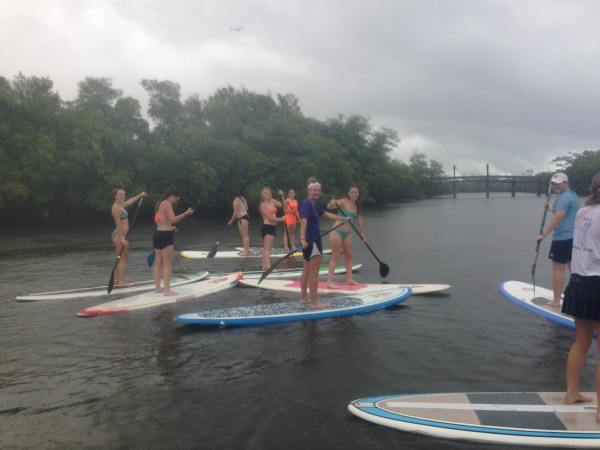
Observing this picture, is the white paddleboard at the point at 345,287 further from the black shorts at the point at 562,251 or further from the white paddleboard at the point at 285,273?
the black shorts at the point at 562,251

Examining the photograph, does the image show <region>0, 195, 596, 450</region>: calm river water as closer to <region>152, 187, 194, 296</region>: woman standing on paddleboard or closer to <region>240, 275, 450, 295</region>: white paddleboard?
<region>240, 275, 450, 295</region>: white paddleboard

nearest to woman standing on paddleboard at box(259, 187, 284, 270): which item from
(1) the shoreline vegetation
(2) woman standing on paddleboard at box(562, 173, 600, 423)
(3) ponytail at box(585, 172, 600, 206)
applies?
(2) woman standing on paddleboard at box(562, 173, 600, 423)

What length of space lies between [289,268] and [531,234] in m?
18.8

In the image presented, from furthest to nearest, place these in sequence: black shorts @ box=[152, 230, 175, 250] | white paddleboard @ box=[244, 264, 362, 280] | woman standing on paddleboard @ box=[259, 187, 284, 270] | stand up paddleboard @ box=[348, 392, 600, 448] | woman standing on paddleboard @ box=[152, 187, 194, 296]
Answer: woman standing on paddleboard @ box=[259, 187, 284, 270] < white paddleboard @ box=[244, 264, 362, 280] < black shorts @ box=[152, 230, 175, 250] < woman standing on paddleboard @ box=[152, 187, 194, 296] < stand up paddleboard @ box=[348, 392, 600, 448]

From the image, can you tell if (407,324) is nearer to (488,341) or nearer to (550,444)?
(488,341)

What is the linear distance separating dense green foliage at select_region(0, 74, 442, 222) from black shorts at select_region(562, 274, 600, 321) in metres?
37.2

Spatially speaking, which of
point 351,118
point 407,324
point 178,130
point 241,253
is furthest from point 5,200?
point 351,118

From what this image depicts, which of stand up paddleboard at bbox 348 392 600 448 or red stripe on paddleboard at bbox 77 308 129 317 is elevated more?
red stripe on paddleboard at bbox 77 308 129 317

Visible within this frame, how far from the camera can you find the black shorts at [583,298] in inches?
159

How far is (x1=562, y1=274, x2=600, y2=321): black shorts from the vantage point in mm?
4051

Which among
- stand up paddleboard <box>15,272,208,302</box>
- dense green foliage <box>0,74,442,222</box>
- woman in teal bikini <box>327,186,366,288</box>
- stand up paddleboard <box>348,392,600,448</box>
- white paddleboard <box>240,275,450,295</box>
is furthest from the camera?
dense green foliage <box>0,74,442,222</box>

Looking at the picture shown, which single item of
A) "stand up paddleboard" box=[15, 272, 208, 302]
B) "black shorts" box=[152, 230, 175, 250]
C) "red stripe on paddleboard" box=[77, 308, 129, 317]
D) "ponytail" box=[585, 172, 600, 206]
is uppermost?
"ponytail" box=[585, 172, 600, 206]

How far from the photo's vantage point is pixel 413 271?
1415 cm

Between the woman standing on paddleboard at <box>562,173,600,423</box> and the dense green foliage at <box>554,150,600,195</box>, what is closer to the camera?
the woman standing on paddleboard at <box>562,173,600,423</box>
